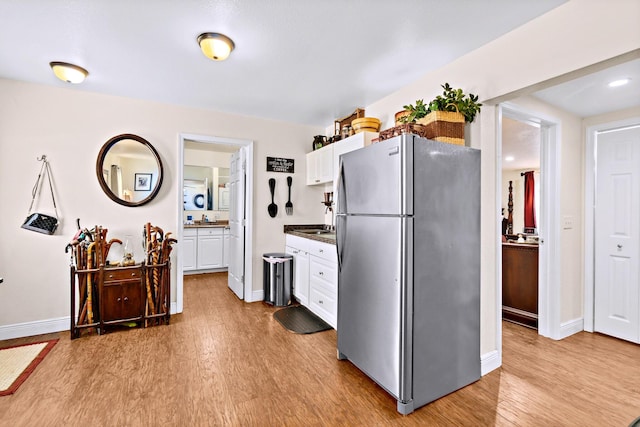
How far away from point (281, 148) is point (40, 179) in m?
2.60

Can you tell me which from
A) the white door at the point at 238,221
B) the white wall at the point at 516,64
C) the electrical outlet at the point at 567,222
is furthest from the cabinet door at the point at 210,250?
the electrical outlet at the point at 567,222

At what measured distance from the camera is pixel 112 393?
1967 mm

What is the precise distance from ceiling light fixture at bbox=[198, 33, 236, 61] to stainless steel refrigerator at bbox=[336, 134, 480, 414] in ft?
3.90

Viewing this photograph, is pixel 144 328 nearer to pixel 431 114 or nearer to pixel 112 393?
pixel 112 393

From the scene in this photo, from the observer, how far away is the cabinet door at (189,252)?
17.5ft

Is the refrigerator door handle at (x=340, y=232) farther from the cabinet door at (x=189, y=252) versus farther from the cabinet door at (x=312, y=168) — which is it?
the cabinet door at (x=189, y=252)

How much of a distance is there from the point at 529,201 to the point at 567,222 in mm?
4758

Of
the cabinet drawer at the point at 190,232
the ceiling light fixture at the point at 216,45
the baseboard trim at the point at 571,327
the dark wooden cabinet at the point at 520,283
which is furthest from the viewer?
the cabinet drawer at the point at 190,232

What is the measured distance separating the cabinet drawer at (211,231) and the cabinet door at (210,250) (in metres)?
0.02

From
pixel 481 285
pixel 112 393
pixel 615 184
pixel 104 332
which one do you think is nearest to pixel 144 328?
pixel 104 332

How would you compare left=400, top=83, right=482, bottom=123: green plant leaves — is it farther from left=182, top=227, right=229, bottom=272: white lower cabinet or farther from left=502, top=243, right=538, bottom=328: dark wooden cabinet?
left=182, top=227, right=229, bottom=272: white lower cabinet

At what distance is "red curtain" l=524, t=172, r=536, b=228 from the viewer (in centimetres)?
705

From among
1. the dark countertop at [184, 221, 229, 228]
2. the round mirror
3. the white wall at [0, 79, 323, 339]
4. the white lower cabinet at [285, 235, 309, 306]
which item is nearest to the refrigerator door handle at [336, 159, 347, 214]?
the white lower cabinet at [285, 235, 309, 306]

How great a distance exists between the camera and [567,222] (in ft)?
9.90
